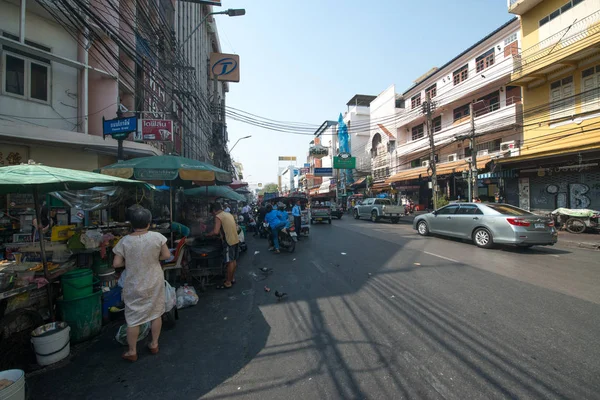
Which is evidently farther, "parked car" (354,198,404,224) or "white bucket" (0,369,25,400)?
"parked car" (354,198,404,224)

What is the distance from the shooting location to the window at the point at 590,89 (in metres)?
13.9

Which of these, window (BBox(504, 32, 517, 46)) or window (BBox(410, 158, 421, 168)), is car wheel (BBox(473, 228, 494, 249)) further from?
window (BBox(410, 158, 421, 168))

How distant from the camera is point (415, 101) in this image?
28406 millimetres

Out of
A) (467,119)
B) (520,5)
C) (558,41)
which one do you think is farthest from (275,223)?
(520,5)

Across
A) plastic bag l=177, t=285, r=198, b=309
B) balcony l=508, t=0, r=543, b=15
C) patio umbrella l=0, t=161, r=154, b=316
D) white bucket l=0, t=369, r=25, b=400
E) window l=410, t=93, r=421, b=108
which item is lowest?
plastic bag l=177, t=285, r=198, b=309

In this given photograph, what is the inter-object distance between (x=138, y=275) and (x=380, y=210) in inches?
752

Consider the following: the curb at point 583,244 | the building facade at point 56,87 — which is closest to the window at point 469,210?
the curb at point 583,244

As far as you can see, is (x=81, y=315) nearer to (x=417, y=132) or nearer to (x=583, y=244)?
(x=583, y=244)

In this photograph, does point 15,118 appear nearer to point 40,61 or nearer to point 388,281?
point 40,61

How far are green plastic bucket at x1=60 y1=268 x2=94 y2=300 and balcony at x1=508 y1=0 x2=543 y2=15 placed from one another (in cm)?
2385

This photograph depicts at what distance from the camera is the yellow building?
13.9 meters

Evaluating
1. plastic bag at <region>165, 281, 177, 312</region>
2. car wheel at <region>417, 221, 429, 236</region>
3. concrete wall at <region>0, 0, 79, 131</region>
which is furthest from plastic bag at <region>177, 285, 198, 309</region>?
car wheel at <region>417, 221, 429, 236</region>

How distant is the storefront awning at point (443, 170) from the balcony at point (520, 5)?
28.9ft

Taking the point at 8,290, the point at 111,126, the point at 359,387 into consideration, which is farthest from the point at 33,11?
the point at 359,387
